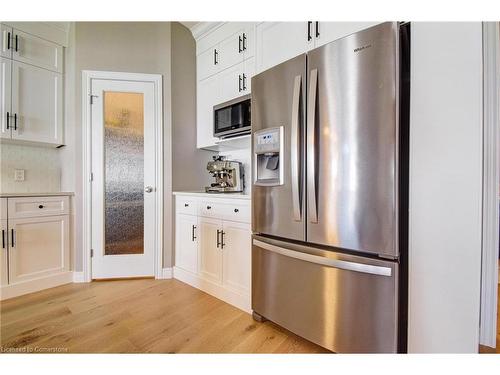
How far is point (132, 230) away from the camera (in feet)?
8.58

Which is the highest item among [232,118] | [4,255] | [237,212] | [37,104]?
[37,104]

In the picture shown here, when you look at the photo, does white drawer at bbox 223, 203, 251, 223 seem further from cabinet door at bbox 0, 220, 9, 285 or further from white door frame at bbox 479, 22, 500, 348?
cabinet door at bbox 0, 220, 9, 285

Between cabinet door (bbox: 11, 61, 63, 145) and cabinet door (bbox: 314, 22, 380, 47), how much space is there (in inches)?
103

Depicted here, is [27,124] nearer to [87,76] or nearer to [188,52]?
[87,76]

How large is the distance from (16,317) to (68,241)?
817mm

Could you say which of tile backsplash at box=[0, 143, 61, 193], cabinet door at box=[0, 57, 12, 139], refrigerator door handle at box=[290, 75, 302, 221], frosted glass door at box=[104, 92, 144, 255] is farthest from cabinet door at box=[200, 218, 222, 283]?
cabinet door at box=[0, 57, 12, 139]

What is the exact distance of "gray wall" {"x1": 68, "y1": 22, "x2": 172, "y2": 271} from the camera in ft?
8.36

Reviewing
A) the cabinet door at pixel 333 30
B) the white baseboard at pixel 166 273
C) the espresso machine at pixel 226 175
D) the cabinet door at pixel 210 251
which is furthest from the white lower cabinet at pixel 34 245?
the cabinet door at pixel 333 30

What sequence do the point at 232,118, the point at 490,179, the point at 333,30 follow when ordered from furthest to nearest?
the point at 232,118
the point at 333,30
the point at 490,179

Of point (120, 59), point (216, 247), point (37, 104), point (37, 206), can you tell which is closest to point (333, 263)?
point (216, 247)

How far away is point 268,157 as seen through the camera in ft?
5.67

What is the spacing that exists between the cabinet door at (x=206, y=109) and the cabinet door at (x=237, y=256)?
1.04m

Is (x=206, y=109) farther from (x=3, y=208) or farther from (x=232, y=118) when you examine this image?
(x=3, y=208)

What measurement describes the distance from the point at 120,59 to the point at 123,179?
4.16ft
